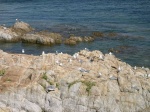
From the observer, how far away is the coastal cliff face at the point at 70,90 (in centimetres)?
3219

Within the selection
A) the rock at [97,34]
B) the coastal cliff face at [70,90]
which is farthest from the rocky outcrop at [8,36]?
the coastal cliff face at [70,90]

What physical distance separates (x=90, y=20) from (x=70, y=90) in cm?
4721

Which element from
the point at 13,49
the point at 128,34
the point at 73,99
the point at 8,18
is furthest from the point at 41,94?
the point at 8,18

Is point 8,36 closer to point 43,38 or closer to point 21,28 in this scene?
point 21,28

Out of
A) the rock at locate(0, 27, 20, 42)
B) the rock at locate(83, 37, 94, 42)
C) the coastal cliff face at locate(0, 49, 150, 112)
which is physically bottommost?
the coastal cliff face at locate(0, 49, 150, 112)

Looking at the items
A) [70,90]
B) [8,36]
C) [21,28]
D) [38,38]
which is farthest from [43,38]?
[70,90]

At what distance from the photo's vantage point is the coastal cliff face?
3219cm

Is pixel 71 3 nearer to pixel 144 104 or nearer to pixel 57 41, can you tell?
pixel 57 41

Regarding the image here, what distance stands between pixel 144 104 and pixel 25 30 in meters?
42.4

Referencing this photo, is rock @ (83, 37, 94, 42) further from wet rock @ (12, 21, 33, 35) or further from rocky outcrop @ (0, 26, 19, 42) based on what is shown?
wet rock @ (12, 21, 33, 35)

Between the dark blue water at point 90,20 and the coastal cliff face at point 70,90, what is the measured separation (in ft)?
60.6

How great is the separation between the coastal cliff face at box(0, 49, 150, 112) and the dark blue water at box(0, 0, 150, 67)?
1847cm

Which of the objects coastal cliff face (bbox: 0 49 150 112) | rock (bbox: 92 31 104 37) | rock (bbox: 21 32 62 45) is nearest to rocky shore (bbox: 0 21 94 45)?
rock (bbox: 21 32 62 45)

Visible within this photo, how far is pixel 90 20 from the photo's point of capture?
78438 mm
